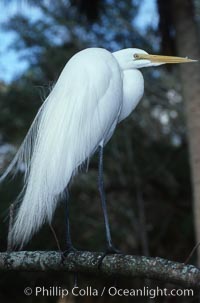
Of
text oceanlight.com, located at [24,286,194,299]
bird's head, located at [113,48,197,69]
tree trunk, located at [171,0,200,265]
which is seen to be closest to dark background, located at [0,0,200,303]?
text oceanlight.com, located at [24,286,194,299]

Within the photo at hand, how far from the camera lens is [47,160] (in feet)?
9.88

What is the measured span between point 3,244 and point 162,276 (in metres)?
4.67

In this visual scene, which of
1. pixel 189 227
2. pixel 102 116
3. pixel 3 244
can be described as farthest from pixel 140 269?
pixel 189 227

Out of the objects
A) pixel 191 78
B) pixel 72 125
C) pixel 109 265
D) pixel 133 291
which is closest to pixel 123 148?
pixel 191 78

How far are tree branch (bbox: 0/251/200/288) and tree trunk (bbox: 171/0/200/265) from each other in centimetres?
242

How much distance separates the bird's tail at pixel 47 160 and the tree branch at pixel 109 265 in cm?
28

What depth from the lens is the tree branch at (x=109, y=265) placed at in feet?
6.91

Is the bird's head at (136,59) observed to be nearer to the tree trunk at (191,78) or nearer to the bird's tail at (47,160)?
the bird's tail at (47,160)

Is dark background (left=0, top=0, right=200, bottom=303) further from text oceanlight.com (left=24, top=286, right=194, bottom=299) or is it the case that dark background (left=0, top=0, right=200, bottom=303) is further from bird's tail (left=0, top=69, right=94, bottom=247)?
bird's tail (left=0, top=69, right=94, bottom=247)

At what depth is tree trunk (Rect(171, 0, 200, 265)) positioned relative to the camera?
5.01 m

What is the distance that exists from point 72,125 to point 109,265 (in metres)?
0.95

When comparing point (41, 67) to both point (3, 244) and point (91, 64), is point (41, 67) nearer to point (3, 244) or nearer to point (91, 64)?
point (3, 244)

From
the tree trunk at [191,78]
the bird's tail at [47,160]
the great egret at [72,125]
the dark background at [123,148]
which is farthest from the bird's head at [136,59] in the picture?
the dark background at [123,148]

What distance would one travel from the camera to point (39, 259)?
2.56m
